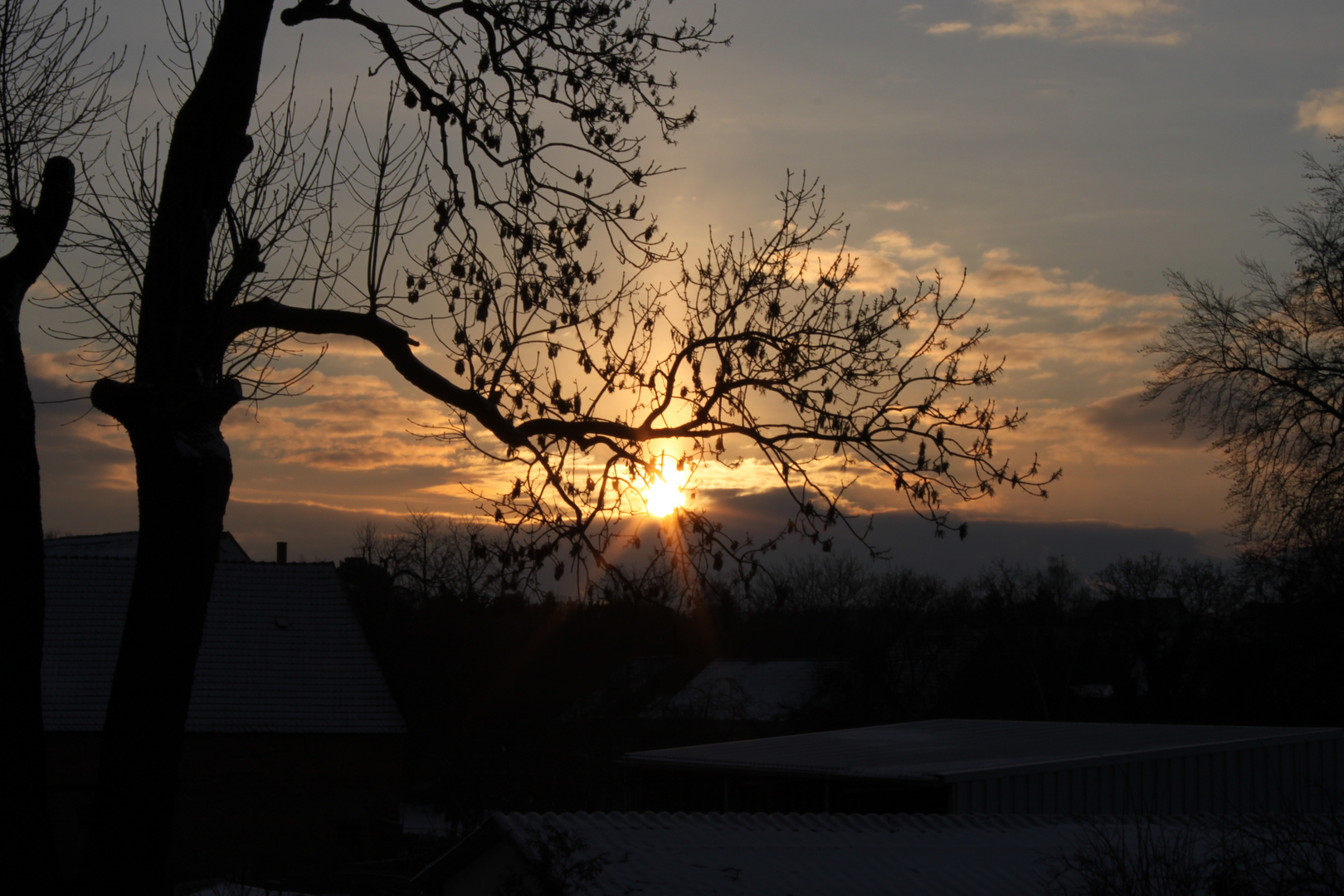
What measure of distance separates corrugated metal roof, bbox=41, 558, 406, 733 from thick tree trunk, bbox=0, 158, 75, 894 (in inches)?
856

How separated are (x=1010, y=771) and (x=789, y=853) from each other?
668 centimetres

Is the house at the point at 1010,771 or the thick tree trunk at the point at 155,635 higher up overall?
the thick tree trunk at the point at 155,635

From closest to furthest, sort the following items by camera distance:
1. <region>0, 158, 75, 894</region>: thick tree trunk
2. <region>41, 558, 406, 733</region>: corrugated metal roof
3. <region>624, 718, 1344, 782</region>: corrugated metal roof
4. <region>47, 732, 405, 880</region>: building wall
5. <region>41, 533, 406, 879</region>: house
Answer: <region>0, 158, 75, 894</region>: thick tree trunk → <region>624, 718, 1344, 782</region>: corrugated metal roof → <region>47, 732, 405, 880</region>: building wall → <region>41, 533, 406, 879</region>: house → <region>41, 558, 406, 733</region>: corrugated metal roof

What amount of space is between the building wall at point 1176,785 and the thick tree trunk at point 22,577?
12.7 metres

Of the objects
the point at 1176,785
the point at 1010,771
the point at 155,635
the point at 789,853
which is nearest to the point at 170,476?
the point at 155,635

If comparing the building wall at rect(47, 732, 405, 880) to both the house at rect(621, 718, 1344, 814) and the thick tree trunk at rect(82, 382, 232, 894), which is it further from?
the thick tree trunk at rect(82, 382, 232, 894)

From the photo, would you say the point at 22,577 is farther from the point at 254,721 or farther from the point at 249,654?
the point at 249,654

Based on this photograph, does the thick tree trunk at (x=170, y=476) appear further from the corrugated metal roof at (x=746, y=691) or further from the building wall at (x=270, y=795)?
the corrugated metal roof at (x=746, y=691)

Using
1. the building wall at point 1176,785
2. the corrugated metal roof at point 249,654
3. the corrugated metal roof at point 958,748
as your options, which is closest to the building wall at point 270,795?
the corrugated metal roof at point 249,654

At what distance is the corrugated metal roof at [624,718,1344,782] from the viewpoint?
53.4 feet

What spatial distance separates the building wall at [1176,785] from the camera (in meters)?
15.2

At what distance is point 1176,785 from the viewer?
647 inches

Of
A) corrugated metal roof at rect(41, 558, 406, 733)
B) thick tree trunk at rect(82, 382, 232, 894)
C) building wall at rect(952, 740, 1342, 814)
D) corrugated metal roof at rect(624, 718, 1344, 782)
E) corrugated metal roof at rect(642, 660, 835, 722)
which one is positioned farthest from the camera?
corrugated metal roof at rect(642, 660, 835, 722)

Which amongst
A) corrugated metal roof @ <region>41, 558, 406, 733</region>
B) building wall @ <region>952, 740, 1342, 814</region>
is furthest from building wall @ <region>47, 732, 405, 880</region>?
building wall @ <region>952, 740, 1342, 814</region>
